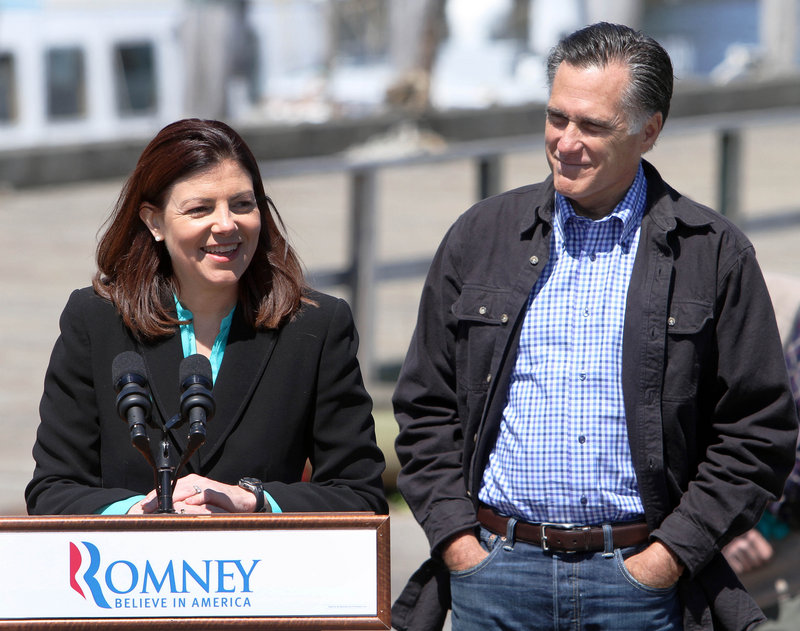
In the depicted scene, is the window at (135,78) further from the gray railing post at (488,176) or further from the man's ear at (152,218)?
the man's ear at (152,218)

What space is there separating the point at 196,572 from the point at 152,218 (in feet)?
3.07

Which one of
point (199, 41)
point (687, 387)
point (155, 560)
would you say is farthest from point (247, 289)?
point (199, 41)

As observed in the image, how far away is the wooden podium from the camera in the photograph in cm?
234

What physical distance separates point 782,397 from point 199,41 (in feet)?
62.6

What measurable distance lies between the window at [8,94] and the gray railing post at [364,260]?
15.7 meters

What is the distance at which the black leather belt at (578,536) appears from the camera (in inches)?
114

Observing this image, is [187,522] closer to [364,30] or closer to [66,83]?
[66,83]

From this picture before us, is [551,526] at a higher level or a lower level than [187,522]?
lower

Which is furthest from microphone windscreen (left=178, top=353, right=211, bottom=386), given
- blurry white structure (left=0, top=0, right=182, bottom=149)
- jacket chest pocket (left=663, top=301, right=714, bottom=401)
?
blurry white structure (left=0, top=0, right=182, bottom=149)

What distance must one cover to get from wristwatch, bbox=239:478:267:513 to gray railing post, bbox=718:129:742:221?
20.0 feet

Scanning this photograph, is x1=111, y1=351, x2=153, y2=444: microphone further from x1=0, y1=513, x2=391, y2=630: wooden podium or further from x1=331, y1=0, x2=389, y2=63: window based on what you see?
x1=331, y1=0, x2=389, y2=63: window

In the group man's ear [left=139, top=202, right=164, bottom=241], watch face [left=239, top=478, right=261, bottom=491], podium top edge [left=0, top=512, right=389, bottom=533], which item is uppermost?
man's ear [left=139, top=202, right=164, bottom=241]

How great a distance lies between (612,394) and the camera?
9.48 ft

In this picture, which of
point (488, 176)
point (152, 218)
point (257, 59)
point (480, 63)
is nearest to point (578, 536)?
point (152, 218)
